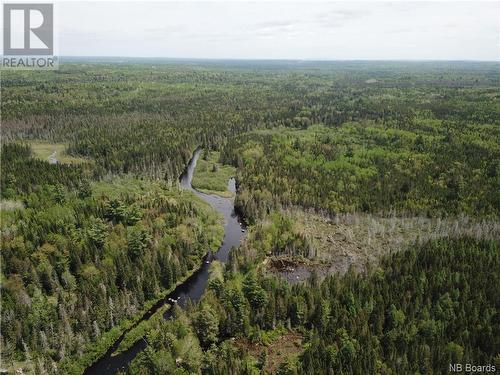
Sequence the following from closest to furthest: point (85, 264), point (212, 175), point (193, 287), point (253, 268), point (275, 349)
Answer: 1. point (275, 349)
2. point (85, 264)
3. point (193, 287)
4. point (253, 268)
5. point (212, 175)

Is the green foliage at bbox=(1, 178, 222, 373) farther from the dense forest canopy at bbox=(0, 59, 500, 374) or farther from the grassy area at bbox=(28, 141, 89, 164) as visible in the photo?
the grassy area at bbox=(28, 141, 89, 164)

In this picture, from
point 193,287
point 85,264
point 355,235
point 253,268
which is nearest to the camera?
point 85,264

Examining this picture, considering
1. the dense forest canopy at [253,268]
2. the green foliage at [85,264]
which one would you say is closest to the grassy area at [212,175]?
Result: the dense forest canopy at [253,268]

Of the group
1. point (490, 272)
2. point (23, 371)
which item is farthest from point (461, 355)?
point (23, 371)

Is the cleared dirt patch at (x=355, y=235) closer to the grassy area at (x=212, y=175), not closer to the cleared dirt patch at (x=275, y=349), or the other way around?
the cleared dirt patch at (x=275, y=349)

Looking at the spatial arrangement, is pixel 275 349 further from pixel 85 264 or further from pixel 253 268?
pixel 85 264

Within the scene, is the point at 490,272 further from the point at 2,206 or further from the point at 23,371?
the point at 2,206

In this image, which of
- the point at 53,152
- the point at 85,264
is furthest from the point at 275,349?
the point at 53,152
